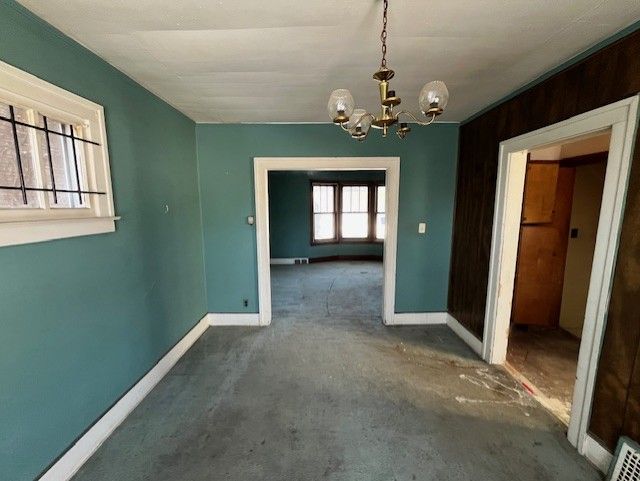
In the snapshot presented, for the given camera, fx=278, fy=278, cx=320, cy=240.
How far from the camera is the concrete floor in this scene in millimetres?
2156

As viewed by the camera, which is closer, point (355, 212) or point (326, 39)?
point (326, 39)

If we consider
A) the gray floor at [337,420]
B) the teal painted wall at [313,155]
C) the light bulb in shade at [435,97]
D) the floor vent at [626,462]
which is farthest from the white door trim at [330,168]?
the floor vent at [626,462]

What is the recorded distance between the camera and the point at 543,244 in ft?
10.3

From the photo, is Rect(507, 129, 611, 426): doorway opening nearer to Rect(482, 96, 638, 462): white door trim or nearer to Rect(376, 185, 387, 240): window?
Rect(482, 96, 638, 462): white door trim

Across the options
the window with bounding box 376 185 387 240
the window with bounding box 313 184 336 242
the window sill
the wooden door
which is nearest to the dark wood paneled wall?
the wooden door

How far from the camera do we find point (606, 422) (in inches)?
60.9

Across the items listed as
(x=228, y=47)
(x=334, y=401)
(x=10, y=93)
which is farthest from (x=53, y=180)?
(x=334, y=401)

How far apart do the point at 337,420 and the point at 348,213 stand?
19.3 ft

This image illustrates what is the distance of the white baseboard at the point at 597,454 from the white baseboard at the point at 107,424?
2.93 m

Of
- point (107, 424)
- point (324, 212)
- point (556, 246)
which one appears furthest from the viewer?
point (324, 212)

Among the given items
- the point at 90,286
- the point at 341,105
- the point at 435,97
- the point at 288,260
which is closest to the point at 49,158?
the point at 90,286

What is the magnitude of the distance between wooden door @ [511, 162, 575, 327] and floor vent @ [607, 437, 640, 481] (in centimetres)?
183

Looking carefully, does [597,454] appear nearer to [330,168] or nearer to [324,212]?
[330,168]

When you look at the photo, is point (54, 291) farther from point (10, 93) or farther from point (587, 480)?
point (587, 480)
